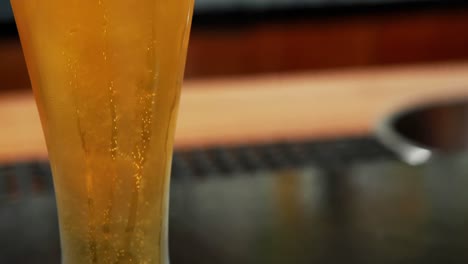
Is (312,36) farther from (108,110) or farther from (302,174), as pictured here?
(108,110)

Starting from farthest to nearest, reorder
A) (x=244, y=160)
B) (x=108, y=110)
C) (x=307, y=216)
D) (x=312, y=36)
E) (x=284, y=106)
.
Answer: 1. (x=312, y=36)
2. (x=284, y=106)
3. (x=244, y=160)
4. (x=307, y=216)
5. (x=108, y=110)

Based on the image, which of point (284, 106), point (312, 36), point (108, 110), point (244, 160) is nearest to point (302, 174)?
point (244, 160)

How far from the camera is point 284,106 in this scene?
1060 millimetres

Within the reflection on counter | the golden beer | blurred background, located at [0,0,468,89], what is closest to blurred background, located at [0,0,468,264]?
the reflection on counter

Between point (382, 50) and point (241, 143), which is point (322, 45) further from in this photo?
point (241, 143)

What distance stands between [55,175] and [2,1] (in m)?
1.62

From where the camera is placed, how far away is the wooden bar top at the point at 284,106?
94cm

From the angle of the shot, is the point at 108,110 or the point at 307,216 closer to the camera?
the point at 108,110

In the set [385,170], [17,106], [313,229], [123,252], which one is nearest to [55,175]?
[123,252]

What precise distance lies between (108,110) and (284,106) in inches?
26.3

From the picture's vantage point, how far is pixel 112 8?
15.1 inches

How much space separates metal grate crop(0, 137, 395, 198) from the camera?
0.80 meters

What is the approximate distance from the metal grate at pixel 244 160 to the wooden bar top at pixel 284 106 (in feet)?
0.12

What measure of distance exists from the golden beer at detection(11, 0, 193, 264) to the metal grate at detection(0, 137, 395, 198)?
35cm
